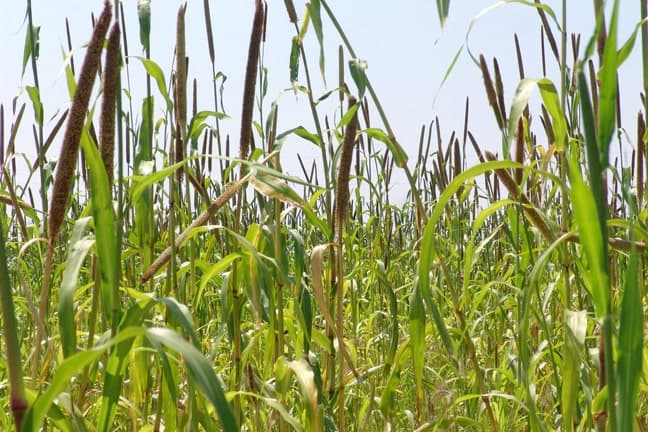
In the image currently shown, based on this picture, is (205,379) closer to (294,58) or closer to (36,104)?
(36,104)

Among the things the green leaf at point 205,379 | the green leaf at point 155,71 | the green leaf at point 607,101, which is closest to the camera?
the green leaf at point 205,379

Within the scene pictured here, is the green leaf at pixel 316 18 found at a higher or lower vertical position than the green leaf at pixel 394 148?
higher

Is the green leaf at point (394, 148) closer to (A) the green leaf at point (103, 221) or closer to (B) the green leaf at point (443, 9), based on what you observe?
(B) the green leaf at point (443, 9)

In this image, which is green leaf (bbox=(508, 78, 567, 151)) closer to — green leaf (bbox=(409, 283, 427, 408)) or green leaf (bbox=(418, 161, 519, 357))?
green leaf (bbox=(418, 161, 519, 357))

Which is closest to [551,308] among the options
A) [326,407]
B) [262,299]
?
[326,407]

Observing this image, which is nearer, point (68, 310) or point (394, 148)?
point (68, 310)

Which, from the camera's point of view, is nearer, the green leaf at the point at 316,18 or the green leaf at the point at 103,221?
the green leaf at the point at 103,221

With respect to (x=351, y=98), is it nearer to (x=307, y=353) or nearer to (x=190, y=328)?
(x=307, y=353)

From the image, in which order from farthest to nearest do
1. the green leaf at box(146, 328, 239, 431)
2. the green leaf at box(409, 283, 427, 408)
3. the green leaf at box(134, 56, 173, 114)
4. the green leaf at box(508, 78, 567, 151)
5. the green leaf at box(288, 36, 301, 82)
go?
the green leaf at box(288, 36, 301, 82), the green leaf at box(409, 283, 427, 408), the green leaf at box(134, 56, 173, 114), the green leaf at box(508, 78, 567, 151), the green leaf at box(146, 328, 239, 431)

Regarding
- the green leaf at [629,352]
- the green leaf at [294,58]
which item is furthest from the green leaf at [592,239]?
the green leaf at [294,58]

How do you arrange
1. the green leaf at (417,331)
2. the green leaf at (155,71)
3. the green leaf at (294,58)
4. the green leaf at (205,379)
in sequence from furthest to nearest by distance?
the green leaf at (294,58) < the green leaf at (417,331) < the green leaf at (155,71) < the green leaf at (205,379)

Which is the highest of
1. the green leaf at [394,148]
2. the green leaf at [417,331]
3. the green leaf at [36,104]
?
the green leaf at [36,104]

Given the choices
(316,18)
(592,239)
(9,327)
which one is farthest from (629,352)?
(316,18)

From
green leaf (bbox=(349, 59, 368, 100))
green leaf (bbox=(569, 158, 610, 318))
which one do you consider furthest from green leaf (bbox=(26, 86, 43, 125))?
green leaf (bbox=(569, 158, 610, 318))
